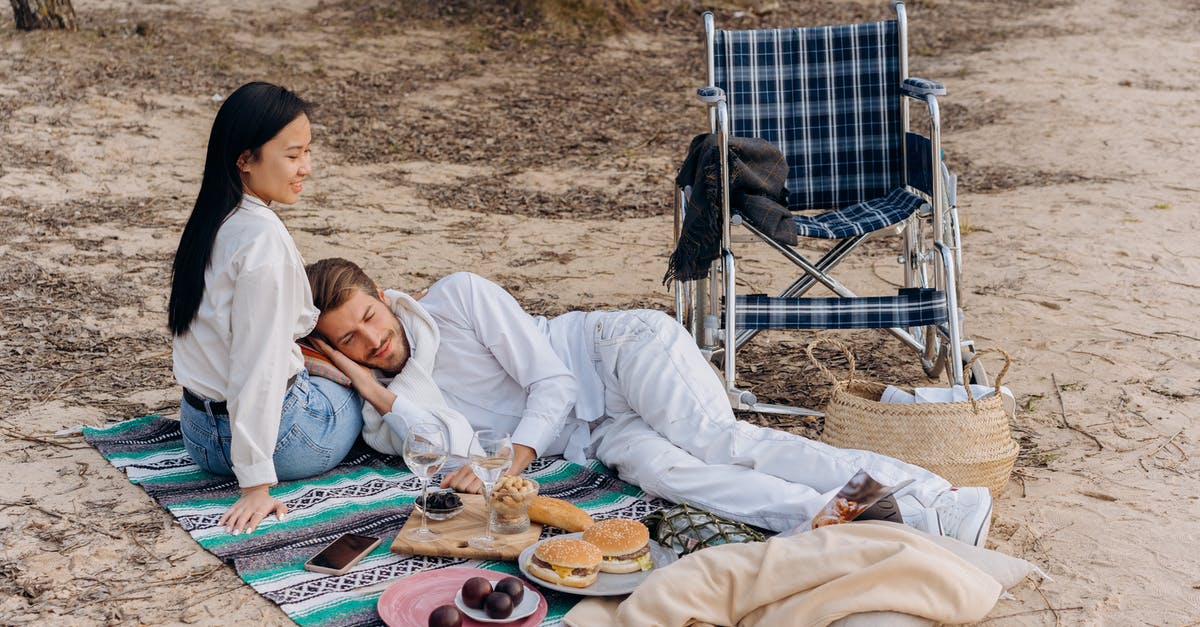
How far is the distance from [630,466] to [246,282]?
1346mm

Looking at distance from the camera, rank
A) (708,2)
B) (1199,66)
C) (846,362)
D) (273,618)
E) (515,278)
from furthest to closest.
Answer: (708,2) → (1199,66) → (515,278) → (846,362) → (273,618)

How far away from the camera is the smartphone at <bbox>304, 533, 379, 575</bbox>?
335 centimetres

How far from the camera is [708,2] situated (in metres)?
13.0

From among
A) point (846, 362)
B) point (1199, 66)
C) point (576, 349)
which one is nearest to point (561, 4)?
point (1199, 66)

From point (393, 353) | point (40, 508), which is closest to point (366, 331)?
point (393, 353)

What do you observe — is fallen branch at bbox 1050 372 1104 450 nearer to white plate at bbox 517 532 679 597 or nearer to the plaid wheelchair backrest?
the plaid wheelchair backrest

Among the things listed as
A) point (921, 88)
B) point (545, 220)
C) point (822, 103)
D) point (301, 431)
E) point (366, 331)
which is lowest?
point (545, 220)

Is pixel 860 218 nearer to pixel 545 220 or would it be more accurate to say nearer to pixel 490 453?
pixel 490 453

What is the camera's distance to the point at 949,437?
3.77 meters

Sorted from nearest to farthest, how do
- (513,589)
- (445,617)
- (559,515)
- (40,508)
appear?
(445,617)
(513,589)
(559,515)
(40,508)

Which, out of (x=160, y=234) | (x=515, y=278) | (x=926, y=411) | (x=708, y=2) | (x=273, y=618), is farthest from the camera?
(x=708, y=2)

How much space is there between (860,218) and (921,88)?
557 mm

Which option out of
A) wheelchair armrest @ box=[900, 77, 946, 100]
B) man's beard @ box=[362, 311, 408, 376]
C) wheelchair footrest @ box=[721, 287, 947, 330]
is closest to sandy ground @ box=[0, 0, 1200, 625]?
wheelchair footrest @ box=[721, 287, 947, 330]

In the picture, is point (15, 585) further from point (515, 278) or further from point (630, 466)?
point (515, 278)
